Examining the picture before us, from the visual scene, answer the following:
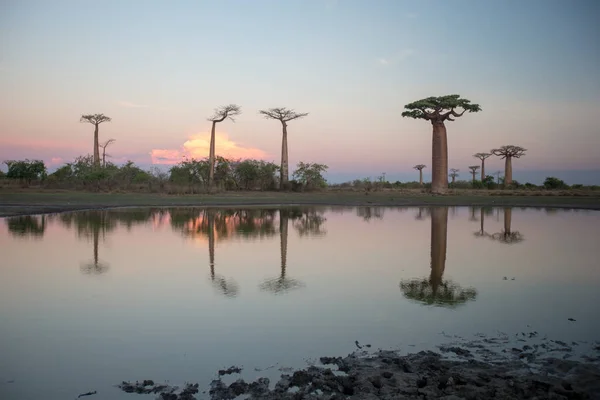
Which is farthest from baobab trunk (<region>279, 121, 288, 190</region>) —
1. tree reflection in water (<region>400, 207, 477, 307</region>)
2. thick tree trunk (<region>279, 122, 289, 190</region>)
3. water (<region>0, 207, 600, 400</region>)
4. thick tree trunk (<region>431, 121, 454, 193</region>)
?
tree reflection in water (<region>400, 207, 477, 307</region>)

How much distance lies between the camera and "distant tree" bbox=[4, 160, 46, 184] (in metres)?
51.2

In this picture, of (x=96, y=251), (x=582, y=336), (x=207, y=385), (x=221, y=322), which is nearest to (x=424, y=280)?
(x=582, y=336)

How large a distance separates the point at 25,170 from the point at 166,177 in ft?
45.8

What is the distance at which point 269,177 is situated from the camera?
179ft

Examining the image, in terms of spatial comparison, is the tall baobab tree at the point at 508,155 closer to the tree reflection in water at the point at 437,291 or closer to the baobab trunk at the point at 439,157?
the baobab trunk at the point at 439,157

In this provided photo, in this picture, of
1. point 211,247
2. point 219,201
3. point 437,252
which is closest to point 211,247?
point 211,247

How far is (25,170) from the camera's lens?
169 feet

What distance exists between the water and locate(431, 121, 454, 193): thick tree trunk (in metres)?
31.3

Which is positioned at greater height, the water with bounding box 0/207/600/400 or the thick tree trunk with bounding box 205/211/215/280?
the thick tree trunk with bounding box 205/211/215/280

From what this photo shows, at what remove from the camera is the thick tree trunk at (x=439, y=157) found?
A: 152 feet

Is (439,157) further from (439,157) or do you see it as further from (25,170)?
(25,170)

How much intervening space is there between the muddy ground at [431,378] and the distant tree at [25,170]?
174 feet

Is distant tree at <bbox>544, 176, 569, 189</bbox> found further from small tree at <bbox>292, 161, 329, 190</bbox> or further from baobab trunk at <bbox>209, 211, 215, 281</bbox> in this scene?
baobab trunk at <bbox>209, 211, 215, 281</bbox>

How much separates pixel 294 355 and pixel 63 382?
7.36ft
